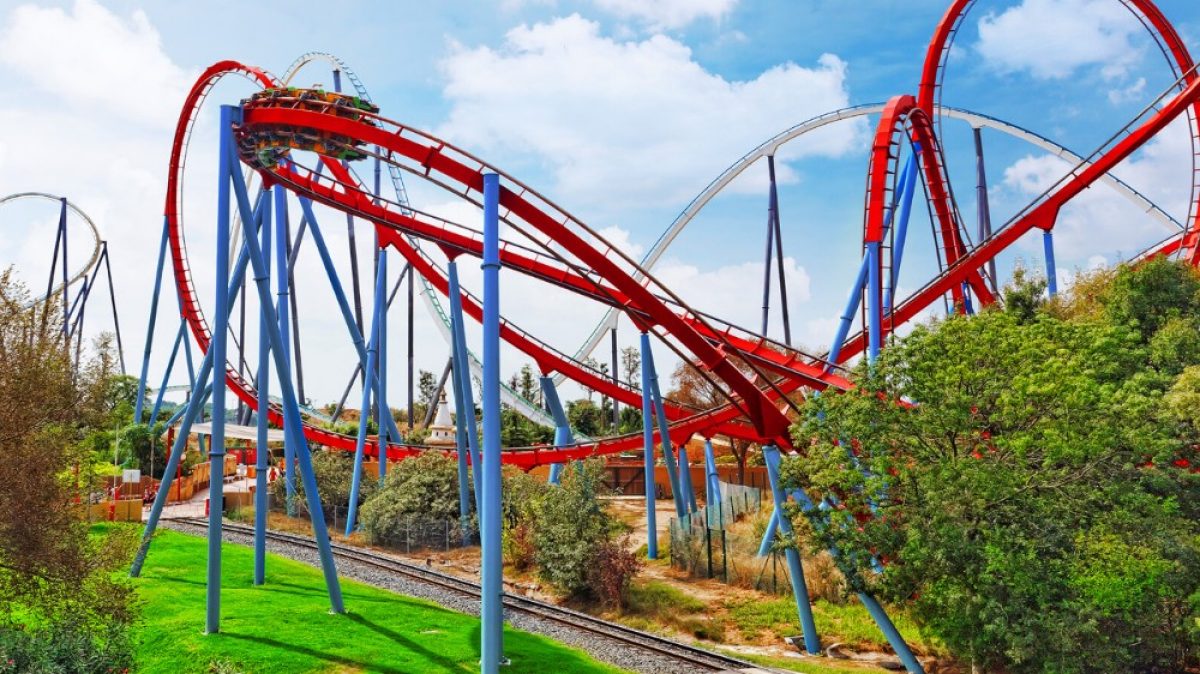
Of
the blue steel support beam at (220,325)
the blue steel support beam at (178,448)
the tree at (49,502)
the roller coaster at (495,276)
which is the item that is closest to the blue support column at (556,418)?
the roller coaster at (495,276)

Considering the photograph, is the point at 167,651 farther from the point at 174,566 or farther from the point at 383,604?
the point at 174,566

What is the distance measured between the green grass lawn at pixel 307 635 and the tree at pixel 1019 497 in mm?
4687

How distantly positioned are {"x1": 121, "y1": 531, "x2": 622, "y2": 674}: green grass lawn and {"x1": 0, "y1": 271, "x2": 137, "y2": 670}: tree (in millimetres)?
1333

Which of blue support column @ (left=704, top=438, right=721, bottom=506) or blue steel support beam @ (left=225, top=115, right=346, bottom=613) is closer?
blue steel support beam @ (left=225, top=115, right=346, bottom=613)

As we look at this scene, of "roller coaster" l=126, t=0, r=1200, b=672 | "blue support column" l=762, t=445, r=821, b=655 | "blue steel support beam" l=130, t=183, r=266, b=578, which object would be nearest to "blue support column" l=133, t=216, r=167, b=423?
"roller coaster" l=126, t=0, r=1200, b=672

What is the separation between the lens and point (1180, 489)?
12.4 meters

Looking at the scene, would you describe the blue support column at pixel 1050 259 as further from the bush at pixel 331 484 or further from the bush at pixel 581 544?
the bush at pixel 331 484

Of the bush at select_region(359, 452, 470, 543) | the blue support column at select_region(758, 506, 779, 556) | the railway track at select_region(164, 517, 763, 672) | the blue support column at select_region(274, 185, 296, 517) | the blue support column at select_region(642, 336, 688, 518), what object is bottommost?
the railway track at select_region(164, 517, 763, 672)

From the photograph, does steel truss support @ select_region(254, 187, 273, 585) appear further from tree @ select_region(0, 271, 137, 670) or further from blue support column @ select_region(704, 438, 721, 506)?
blue support column @ select_region(704, 438, 721, 506)

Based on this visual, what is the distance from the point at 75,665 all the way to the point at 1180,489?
1420 centimetres

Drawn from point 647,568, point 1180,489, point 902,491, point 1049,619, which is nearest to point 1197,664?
point 1180,489

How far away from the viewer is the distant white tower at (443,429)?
3891 centimetres

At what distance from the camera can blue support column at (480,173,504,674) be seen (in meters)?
12.3

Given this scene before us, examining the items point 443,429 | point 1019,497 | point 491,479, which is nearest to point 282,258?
point 491,479
